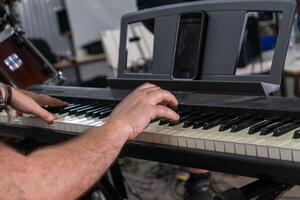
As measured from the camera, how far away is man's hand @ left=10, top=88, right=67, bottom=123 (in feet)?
5.03

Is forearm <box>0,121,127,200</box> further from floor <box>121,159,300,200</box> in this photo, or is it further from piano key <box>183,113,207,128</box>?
floor <box>121,159,300,200</box>

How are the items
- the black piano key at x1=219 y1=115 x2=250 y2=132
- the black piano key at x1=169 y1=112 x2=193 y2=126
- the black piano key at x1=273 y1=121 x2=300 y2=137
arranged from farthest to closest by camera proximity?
the black piano key at x1=169 y1=112 x2=193 y2=126 < the black piano key at x1=219 y1=115 x2=250 y2=132 < the black piano key at x1=273 y1=121 x2=300 y2=137

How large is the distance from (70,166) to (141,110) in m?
0.23

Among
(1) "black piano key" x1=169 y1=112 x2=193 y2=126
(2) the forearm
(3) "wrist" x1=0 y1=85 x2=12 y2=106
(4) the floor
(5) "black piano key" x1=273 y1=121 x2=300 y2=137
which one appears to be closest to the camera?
(2) the forearm

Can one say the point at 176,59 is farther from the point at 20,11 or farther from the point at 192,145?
the point at 20,11

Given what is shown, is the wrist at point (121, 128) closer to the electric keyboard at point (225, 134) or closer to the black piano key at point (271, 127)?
the electric keyboard at point (225, 134)

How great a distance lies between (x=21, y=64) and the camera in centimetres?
262

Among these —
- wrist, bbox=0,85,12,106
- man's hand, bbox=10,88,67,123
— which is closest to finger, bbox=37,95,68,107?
man's hand, bbox=10,88,67,123

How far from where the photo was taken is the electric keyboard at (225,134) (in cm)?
96

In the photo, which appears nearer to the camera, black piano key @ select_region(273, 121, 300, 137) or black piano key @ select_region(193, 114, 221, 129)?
black piano key @ select_region(273, 121, 300, 137)

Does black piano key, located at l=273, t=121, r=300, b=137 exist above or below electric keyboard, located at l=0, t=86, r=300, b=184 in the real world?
above

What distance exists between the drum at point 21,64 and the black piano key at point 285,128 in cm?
181

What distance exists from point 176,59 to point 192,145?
0.49 metres

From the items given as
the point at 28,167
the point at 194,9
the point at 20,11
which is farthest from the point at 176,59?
the point at 20,11
